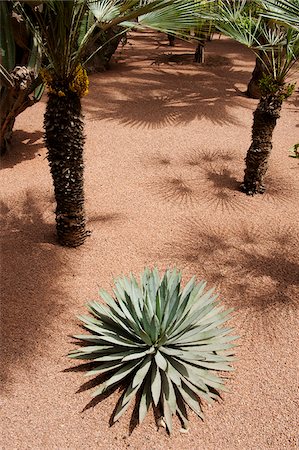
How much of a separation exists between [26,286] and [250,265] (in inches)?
85.0

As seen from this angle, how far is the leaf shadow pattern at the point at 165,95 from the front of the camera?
7609 millimetres

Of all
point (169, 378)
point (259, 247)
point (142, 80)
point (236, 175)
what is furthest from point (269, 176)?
point (142, 80)

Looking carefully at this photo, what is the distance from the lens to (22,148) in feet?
21.0

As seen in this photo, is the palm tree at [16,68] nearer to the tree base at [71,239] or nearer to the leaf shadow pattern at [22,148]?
the leaf shadow pattern at [22,148]

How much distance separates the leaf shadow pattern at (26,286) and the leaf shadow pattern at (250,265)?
4.01 feet

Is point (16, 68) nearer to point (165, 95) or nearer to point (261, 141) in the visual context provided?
point (261, 141)

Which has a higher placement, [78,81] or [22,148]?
[78,81]

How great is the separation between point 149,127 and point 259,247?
3542 mm

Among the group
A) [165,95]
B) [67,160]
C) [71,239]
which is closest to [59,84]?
[67,160]

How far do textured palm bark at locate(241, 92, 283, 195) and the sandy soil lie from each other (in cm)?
21

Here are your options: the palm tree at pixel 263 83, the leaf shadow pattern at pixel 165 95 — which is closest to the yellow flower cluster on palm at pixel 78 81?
the palm tree at pixel 263 83

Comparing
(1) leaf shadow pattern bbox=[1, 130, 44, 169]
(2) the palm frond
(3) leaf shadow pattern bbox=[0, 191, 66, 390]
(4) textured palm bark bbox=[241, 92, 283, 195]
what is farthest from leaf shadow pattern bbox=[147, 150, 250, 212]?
(1) leaf shadow pattern bbox=[1, 130, 44, 169]

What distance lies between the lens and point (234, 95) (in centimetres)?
885

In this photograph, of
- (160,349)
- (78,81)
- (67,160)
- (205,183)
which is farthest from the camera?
(205,183)
